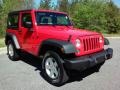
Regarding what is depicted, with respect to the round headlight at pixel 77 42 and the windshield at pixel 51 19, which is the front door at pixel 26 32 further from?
the round headlight at pixel 77 42

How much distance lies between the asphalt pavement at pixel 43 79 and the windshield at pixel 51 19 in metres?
1.59

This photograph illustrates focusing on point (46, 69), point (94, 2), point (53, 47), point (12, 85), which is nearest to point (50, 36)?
point (53, 47)

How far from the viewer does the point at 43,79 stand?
699 centimetres

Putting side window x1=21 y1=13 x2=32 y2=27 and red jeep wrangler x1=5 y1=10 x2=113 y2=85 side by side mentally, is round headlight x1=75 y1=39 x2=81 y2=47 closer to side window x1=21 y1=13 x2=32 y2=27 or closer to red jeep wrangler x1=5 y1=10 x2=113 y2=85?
red jeep wrangler x1=5 y1=10 x2=113 y2=85

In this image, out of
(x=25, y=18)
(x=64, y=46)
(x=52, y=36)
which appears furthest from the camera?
(x=25, y=18)

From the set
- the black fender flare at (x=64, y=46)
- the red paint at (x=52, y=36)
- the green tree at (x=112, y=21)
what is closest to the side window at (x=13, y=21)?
the red paint at (x=52, y=36)

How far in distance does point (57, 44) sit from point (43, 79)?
137 centimetres

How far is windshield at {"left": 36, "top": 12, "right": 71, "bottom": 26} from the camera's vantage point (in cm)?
784

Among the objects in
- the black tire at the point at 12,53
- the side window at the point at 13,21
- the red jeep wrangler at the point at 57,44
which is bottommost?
the black tire at the point at 12,53

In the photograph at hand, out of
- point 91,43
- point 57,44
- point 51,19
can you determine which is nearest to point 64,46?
point 57,44

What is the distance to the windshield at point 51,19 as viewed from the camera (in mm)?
7836

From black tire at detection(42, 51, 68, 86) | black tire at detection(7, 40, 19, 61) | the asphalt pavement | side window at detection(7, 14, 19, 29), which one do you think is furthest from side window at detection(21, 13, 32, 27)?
black tire at detection(42, 51, 68, 86)

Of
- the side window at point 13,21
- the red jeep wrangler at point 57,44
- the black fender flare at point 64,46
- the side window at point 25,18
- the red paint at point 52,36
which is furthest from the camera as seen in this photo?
the side window at point 13,21

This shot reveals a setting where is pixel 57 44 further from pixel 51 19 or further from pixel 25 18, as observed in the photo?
pixel 25 18
